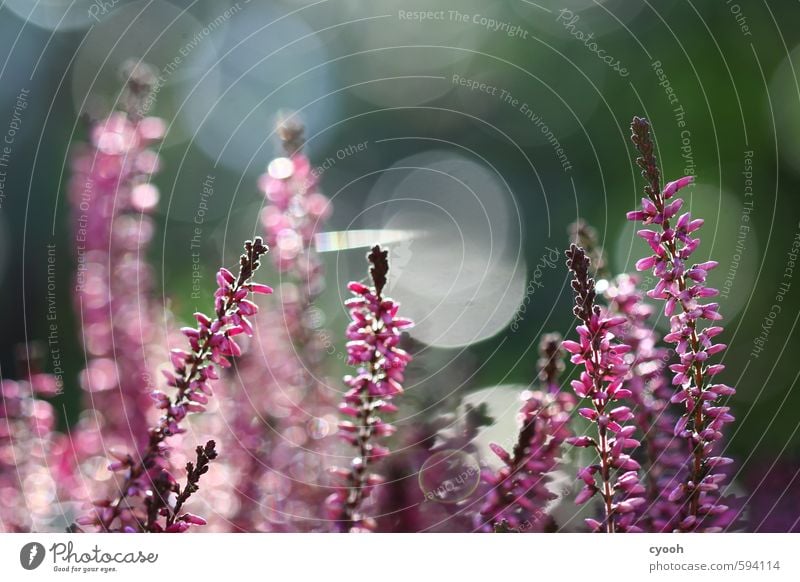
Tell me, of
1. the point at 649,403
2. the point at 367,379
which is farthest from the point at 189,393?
the point at 649,403

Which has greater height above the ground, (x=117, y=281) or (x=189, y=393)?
→ (x=117, y=281)

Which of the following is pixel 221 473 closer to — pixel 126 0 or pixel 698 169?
pixel 126 0

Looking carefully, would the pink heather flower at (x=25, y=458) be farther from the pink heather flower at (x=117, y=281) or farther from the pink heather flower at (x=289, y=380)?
the pink heather flower at (x=289, y=380)

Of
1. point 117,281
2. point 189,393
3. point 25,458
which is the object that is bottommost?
point 25,458

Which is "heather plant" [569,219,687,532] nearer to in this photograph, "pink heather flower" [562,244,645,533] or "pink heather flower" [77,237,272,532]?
"pink heather flower" [562,244,645,533]

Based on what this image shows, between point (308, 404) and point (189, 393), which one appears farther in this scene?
point (308, 404)

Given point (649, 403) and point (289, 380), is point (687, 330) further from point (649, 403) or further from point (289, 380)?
point (289, 380)

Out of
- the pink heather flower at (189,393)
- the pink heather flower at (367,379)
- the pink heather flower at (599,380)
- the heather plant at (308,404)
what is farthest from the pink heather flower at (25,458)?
the pink heather flower at (599,380)
